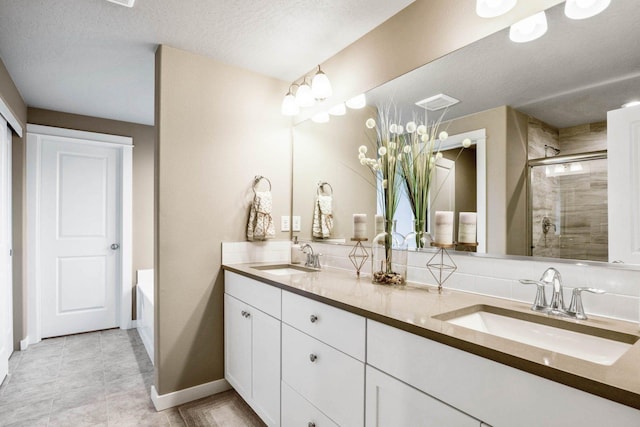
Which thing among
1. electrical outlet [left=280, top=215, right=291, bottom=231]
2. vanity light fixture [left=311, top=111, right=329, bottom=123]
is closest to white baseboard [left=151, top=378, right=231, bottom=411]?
electrical outlet [left=280, top=215, right=291, bottom=231]

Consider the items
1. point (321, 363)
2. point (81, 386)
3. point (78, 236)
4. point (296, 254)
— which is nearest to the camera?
point (321, 363)

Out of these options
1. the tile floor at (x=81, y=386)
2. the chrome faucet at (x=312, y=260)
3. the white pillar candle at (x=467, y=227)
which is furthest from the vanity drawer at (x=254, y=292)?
the white pillar candle at (x=467, y=227)

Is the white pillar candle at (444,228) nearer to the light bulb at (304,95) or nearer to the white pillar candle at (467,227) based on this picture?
the white pillar candle at (467,227)

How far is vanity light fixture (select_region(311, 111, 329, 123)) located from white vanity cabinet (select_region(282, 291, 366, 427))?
132cm

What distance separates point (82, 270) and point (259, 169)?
252cm

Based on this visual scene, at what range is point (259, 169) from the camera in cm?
255

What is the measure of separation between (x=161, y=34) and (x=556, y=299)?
2.38 meters

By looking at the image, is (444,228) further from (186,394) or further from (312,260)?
(186,394)

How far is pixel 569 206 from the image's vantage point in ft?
4.04

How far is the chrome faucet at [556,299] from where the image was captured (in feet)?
3.63

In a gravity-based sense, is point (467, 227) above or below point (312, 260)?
above

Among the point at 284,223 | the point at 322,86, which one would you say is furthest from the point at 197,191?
the point at 322,86

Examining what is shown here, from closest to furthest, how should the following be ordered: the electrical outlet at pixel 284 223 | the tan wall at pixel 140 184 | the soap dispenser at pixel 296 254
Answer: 1. the soap dispenser at pixel 296 254
2. the electrical outlet at pixel 284 223
3. the tan wall at pixel 140 184

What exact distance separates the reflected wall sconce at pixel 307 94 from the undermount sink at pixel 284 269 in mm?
1114
